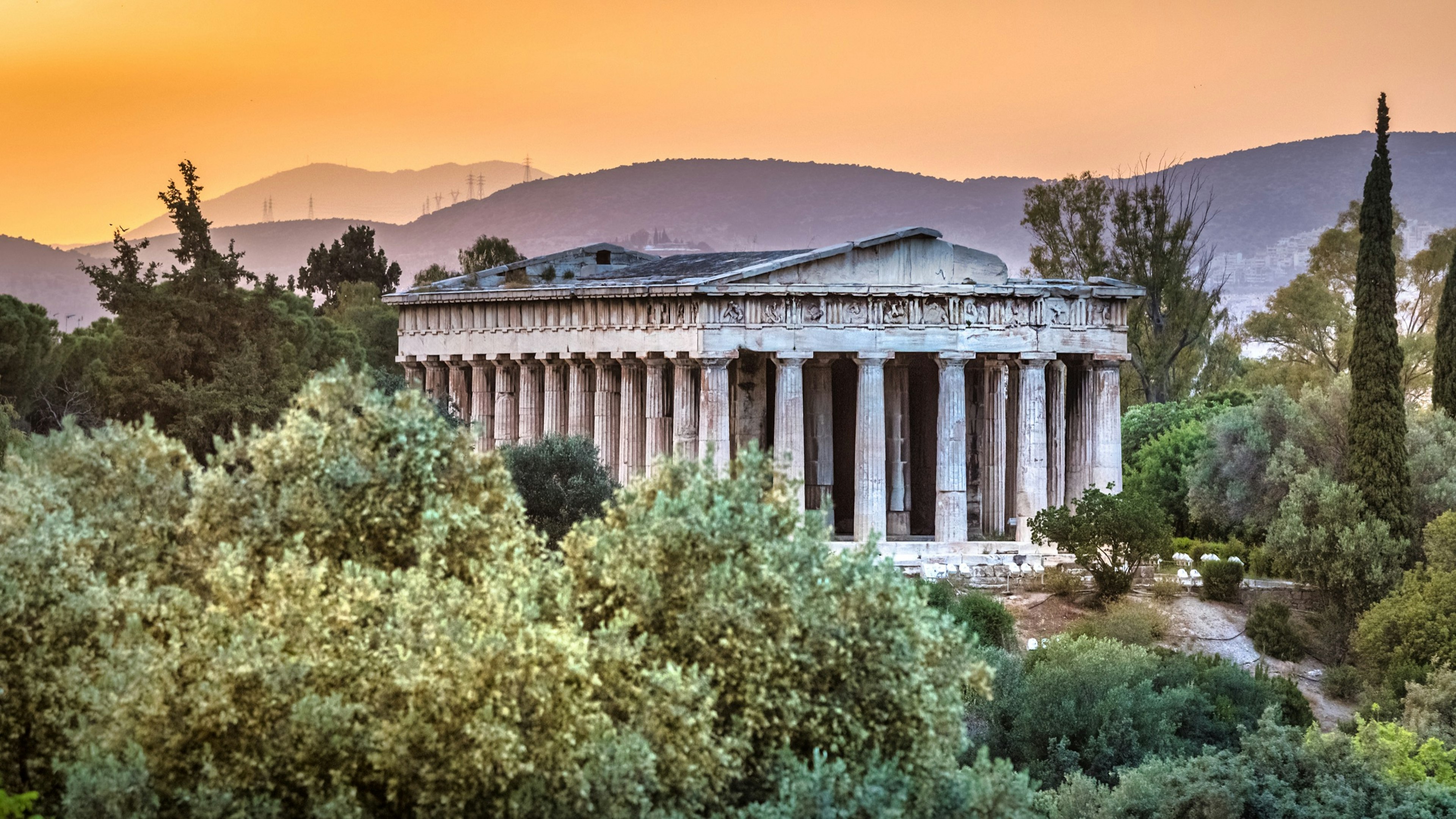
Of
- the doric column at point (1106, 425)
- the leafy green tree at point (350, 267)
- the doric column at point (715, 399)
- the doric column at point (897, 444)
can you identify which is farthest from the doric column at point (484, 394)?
the leafy green tree at point (350, 267)

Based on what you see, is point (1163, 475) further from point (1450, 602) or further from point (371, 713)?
point (371, 713)

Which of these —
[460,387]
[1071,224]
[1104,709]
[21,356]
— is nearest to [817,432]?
[460,387]

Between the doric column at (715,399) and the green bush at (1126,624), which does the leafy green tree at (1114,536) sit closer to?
the green bush at (1126,624)

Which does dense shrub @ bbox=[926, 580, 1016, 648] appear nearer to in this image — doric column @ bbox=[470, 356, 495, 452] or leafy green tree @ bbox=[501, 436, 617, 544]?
leafy green tree @ bbox=[501, 436, 617, 544]

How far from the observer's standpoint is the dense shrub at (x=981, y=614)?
36.2 m

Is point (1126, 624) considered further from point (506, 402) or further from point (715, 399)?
point (506, 402)

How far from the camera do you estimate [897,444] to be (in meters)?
51.9

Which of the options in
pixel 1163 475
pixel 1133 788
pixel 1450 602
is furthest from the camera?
pixel 1163 475

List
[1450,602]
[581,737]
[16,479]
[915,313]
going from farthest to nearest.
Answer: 1. [915,313]
2. [1450,602]
3. [16,479]
4. [581,737]

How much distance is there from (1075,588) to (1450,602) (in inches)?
325

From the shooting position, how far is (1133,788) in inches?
1083

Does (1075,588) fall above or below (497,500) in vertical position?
below

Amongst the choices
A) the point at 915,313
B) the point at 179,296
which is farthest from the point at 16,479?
the point at 179,296

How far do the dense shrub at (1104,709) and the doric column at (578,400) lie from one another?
20.5 meters
